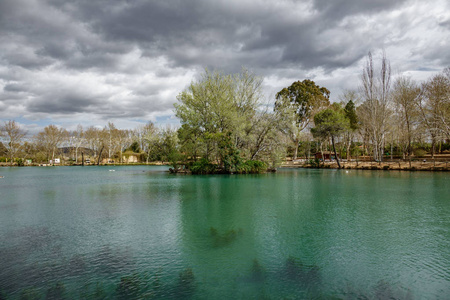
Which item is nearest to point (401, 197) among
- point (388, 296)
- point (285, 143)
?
point (388, 296)

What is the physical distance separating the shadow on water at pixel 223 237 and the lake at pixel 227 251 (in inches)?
1.3

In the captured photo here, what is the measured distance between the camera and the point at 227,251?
751cm

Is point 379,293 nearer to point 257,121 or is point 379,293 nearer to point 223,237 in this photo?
point 223,237

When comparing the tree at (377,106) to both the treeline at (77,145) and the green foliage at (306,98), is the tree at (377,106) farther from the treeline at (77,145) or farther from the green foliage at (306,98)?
the treeline at (77,145)

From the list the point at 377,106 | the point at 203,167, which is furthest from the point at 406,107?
the point at 203,167

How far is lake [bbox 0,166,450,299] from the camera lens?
5441 millimetres

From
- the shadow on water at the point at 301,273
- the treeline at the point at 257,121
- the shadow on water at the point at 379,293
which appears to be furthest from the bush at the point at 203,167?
the shadow on water at the point at 379,293

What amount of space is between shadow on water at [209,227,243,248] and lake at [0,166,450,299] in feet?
0.11

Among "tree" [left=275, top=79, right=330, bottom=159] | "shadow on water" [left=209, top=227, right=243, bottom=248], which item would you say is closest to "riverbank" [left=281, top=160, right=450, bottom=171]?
"tree" [left=275, top=79, right=330, bottom=159]

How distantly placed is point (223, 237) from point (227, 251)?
1.22 meters

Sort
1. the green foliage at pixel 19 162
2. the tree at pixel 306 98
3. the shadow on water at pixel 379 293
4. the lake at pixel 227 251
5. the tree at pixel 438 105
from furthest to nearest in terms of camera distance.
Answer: the green foliage at pixel 19 162
the tree at pixel 306 98
the tree at pixel 438 105
the lake at pixel 227 251
the shadow on water at pixel 379 293

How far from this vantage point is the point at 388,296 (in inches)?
200

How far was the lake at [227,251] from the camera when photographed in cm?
544

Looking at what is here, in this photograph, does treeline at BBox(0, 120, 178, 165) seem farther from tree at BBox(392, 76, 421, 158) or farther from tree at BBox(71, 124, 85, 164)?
tree at BBox(392, 76, 421, 158)
